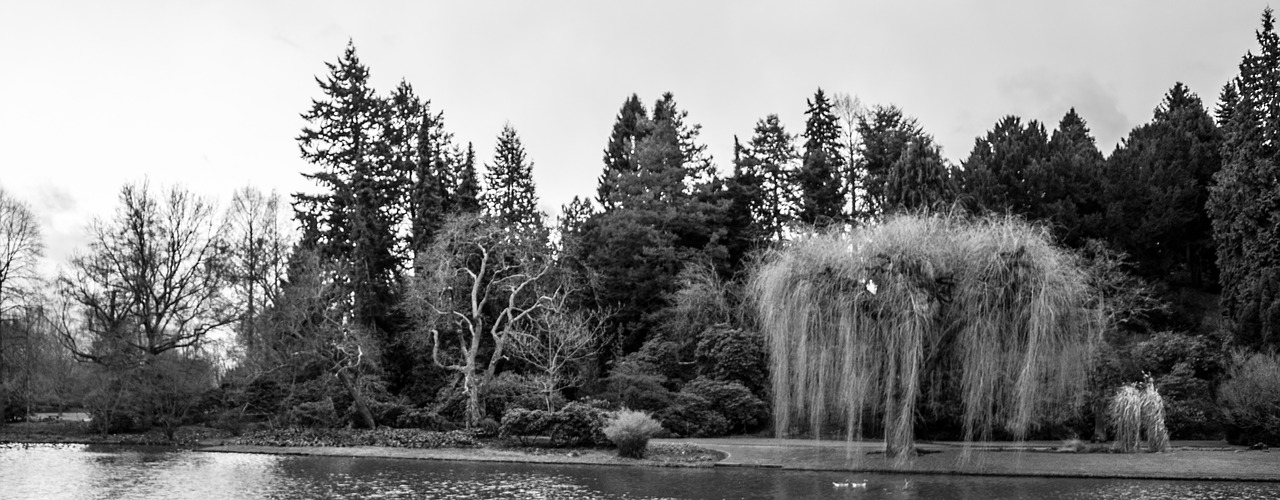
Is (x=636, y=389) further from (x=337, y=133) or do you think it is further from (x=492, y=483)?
(x=337, y=133)

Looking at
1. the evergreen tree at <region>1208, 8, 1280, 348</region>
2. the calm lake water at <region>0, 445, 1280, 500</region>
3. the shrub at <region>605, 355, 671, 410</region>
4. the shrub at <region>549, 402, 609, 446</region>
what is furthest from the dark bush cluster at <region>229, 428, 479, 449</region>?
the evergreen tree at <region>1208, 8, 1280, 348</region>

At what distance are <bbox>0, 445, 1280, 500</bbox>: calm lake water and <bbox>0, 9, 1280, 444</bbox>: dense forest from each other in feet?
22.6

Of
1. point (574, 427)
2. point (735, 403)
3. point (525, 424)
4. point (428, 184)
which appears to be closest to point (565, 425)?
point (574, 427)

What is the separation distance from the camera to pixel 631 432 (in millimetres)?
28812

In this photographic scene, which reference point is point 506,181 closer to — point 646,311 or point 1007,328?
point 646,311

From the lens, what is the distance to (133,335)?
4194 centimetres

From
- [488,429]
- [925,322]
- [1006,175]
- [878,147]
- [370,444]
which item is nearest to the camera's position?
[925,322]

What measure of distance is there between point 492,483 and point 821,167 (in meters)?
35.3

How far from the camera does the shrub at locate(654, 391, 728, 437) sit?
36125mm

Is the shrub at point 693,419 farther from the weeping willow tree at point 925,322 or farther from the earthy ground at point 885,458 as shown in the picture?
the weeping willow tree at point 925,322

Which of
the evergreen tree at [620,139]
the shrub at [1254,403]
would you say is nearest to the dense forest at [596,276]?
the shrub at [1254,403]

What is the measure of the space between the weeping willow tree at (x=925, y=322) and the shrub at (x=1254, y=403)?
674 cm

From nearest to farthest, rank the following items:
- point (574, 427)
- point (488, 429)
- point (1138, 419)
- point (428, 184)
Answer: point (1138, 419), point (574, 427), point (488, 429), point (428, 184)

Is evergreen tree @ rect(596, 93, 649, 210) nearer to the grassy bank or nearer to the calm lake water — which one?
the grassy bank
